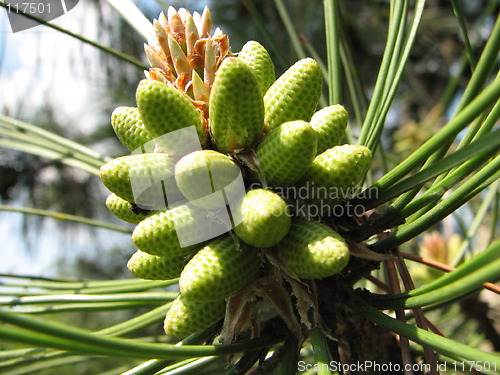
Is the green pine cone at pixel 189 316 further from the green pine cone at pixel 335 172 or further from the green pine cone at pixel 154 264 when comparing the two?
the green pine cone at pixel 335 172

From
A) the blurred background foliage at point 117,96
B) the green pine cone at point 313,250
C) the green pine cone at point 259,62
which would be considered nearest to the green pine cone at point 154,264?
the green pine cone at point 313,250

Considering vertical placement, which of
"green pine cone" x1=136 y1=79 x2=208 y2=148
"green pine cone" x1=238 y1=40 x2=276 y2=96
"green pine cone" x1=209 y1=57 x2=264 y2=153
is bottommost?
"green pine cone" x1=209 y1=57 x2=264 y2=153

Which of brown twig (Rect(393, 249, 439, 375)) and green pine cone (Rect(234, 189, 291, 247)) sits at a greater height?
green pine cone (Rect(234, 189, 291, 247))

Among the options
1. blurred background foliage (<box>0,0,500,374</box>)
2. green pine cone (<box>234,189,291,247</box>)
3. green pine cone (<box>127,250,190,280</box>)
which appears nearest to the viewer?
green pine cone (<box>234,189,291,247</box>)

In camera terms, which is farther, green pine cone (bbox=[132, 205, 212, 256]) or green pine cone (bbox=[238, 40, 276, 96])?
green pine cone (bbox=[238, 40, 276, 96])

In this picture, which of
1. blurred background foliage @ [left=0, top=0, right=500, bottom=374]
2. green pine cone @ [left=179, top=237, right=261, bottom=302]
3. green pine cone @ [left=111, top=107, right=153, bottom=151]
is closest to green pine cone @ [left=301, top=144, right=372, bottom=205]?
green pine cone @ [left=179, top=237, right=261, bottom=302]

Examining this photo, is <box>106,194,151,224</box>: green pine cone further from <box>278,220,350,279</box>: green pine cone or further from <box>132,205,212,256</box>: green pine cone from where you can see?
<box>278,220,350,279</box>: green pine cone

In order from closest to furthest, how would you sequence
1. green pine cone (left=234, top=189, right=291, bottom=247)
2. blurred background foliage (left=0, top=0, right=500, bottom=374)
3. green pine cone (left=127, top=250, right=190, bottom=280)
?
green pine cone (left=234, top=189, right=291, bottom=247) < green pine cone (left=127, top=250, right=190, bottom=280) < blurred background foliage (left=0, top=0, right=500, bottom=374)

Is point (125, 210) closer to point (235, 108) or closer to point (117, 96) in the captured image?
point (235, 108)
